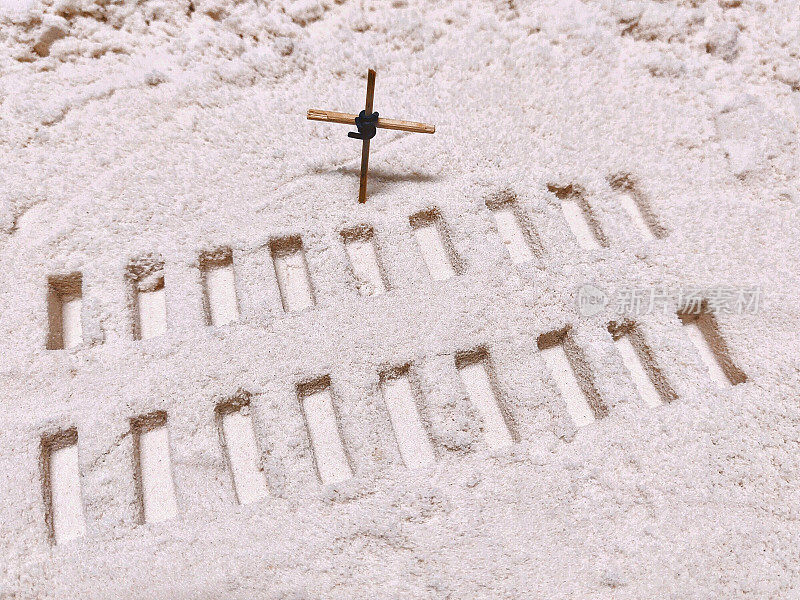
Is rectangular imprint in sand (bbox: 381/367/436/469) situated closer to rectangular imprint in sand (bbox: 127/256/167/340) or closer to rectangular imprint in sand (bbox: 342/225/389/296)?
rectangular imprint in sand (bbox: 342/225/389/296)

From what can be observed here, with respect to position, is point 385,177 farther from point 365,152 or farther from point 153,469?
point 153,469

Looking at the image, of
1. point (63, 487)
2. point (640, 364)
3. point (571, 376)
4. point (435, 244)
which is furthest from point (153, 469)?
point (640, 364)

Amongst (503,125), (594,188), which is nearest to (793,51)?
(594,188)

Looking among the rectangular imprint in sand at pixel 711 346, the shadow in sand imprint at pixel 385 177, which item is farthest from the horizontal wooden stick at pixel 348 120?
the rectangular imprint in sand at pixel 711 346

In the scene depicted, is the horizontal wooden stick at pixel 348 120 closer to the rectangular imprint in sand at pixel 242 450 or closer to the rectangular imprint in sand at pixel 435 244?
the rectangular imprint in sand at pixel 435 244

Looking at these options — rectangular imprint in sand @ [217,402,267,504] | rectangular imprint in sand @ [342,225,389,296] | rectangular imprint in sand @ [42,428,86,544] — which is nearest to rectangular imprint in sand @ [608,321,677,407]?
rectangular imprint in sand @ [342,225,389,296]

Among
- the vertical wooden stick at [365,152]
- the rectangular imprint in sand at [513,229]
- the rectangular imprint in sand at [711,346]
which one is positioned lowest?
the rectangular imprint in sand at [711,346]
